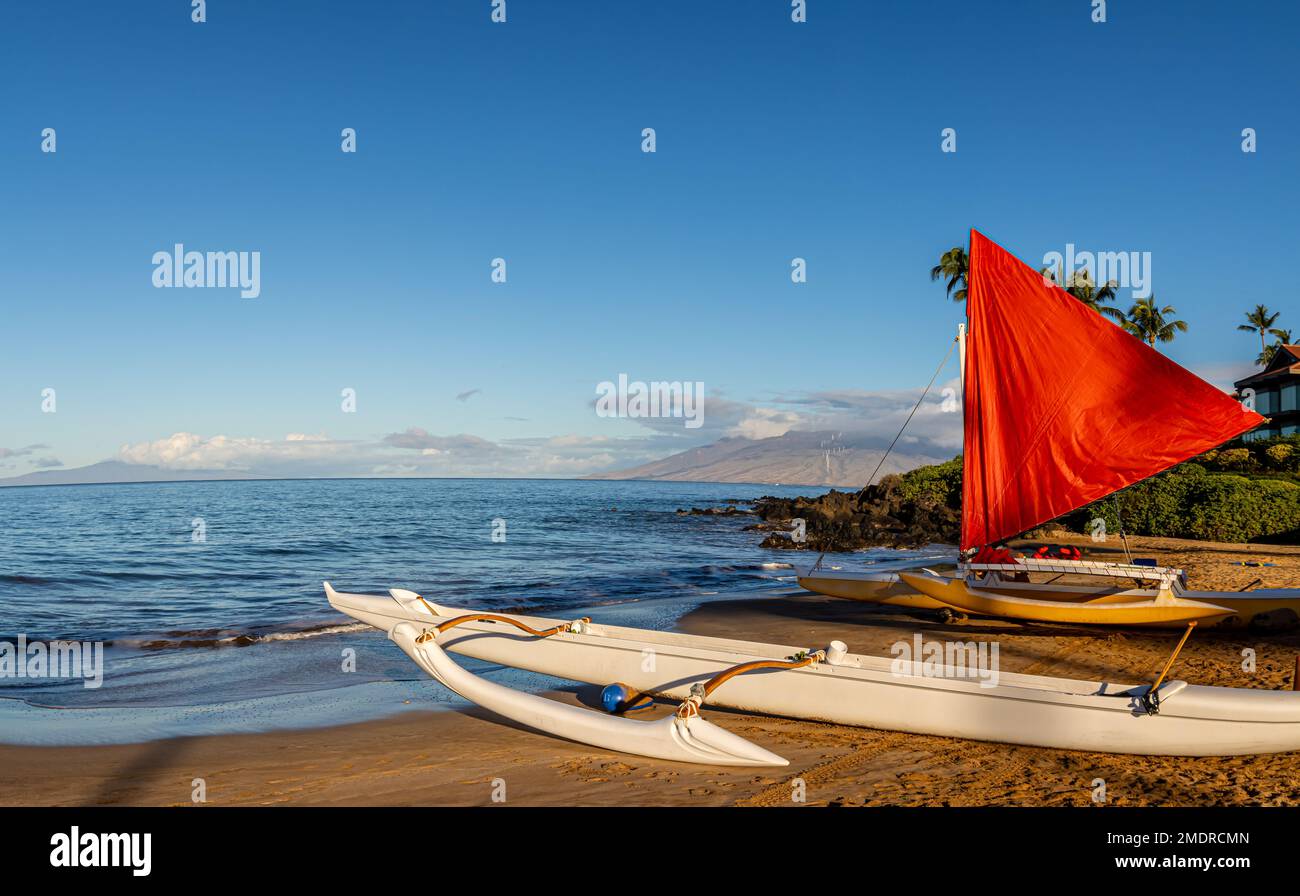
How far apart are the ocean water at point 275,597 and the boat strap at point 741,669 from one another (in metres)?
3.83

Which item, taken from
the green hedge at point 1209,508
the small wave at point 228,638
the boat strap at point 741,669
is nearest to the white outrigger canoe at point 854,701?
the boat strap at point 741,669

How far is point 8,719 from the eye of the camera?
31.2ft

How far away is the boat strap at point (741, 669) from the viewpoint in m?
7.18

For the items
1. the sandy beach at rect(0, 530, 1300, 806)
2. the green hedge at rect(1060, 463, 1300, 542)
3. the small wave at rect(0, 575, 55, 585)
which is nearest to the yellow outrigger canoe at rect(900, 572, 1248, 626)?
the sandy beach at rect(0, 530, 1300, 806)

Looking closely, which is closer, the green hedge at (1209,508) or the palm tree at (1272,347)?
the green hedge at (1209,508)

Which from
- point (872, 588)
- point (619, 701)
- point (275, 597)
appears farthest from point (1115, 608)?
point (275, 597)

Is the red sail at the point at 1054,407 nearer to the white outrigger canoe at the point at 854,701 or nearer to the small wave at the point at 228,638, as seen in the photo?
the white outrigger canoe at the point at 854,701

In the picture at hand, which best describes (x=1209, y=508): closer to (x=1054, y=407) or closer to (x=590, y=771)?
(x=1054, y=407)

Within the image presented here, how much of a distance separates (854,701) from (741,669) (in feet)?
3.66

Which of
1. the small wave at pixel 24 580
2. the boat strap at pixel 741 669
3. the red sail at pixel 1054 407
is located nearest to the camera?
the boat strap at pixel 741 669

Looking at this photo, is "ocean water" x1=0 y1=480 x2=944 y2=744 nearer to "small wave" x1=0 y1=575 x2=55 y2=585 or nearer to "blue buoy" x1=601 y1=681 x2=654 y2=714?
"small wave" x1=0 y1=575 x2=55 y2=585

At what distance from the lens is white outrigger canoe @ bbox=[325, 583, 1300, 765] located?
6402 mm

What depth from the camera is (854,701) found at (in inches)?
298
